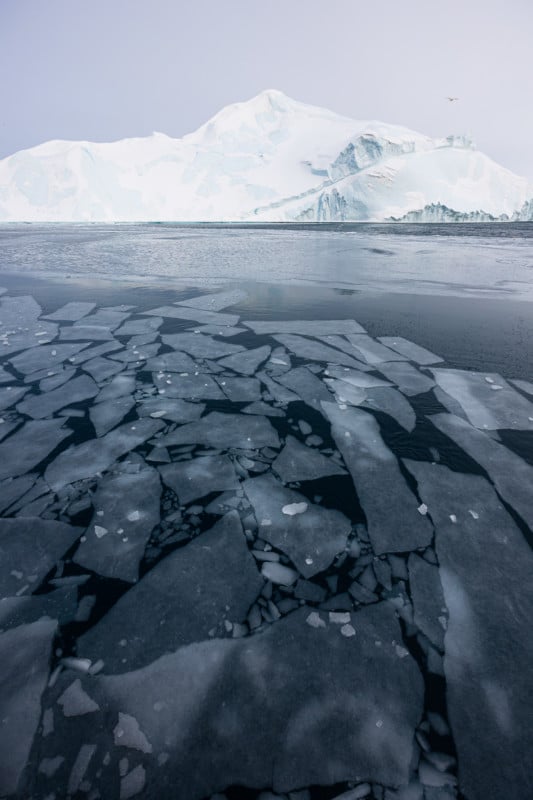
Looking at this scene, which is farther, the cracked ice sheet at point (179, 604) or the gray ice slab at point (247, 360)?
the gray ice slab at point (247, 360)

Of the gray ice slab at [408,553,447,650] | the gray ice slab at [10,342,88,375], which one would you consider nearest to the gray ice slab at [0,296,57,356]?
the gray ice slab at [10,342,88,375]

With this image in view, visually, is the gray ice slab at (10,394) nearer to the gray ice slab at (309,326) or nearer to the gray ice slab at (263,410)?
the gray ice slab at (263,410)

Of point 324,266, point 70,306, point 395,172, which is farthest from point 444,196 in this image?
point 70,306

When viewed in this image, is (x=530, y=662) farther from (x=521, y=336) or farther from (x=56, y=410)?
(x=521, y=336)

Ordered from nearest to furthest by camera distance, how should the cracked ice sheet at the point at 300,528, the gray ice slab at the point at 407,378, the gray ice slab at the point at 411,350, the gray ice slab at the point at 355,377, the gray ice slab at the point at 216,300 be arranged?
the cracked ice sheet at the point at 300,528
the gray ice slab at the point at 407,378
the gray ice slab at the point at 355,377
the gray ice slab at the point at 411,350
the gray ice slab at the point at 216,300

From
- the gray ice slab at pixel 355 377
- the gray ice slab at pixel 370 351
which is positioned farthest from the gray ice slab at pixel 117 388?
the gray ice slab at pixel 370 351

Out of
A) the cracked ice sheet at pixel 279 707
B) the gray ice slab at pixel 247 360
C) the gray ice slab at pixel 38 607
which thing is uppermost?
the gray ice slab at pixel 247 360

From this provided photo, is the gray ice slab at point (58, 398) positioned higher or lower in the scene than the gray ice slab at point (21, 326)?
lower

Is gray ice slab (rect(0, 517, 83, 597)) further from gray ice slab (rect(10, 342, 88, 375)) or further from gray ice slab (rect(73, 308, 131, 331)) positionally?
gray ice slab (rect(73, 308, 131, 331))
